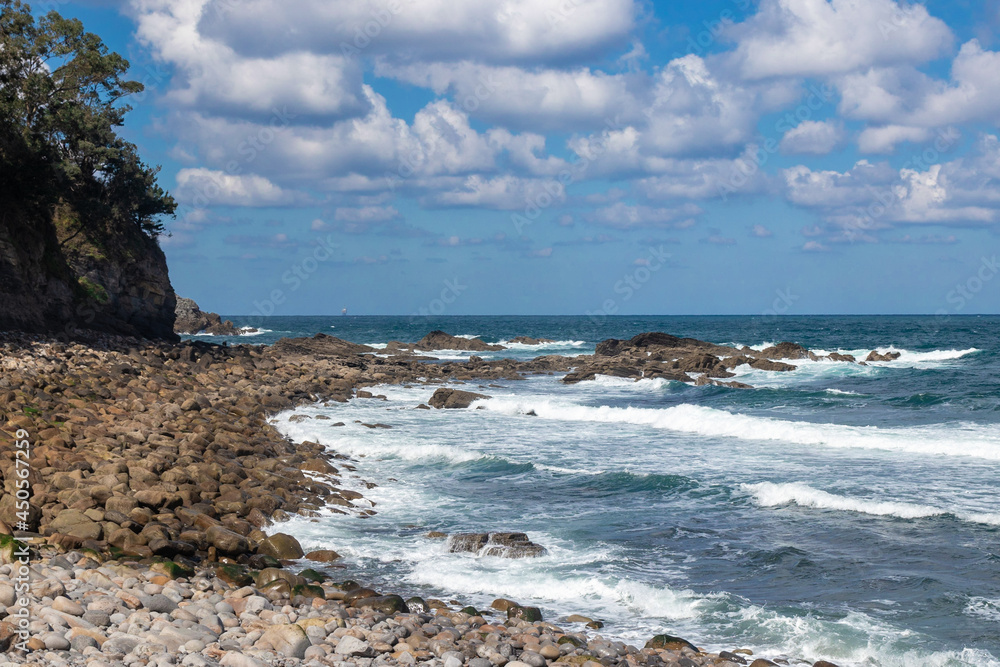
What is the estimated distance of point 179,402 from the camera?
68.5 feet

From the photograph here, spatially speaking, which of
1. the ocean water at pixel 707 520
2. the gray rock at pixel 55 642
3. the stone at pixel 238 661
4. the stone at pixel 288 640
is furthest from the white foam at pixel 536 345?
the gray rock at pixel 55 642

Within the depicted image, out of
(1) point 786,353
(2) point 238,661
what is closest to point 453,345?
(1) point 786,353

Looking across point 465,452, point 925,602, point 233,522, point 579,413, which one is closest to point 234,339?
point 579,413

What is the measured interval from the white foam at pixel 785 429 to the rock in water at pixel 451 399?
0.36 meters

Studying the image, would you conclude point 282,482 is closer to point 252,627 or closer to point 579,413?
point 252,627

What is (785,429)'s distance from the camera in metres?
22.6

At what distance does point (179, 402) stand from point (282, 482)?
802 cm

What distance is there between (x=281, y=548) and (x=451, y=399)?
17.5 meters

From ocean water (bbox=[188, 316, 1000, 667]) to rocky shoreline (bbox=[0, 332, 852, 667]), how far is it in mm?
798

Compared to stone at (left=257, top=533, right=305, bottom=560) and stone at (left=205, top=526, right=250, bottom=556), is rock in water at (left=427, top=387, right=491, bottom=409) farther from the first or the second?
stone at (left=205, top=526, right=250, bottom=556)

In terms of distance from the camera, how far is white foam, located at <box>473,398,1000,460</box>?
2023 cm

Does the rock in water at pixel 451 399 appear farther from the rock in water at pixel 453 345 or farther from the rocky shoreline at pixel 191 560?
the rock in water at pixel 453 345

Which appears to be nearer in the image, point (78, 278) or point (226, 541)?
point (226, 541)

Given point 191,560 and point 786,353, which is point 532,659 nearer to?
point 191,560
